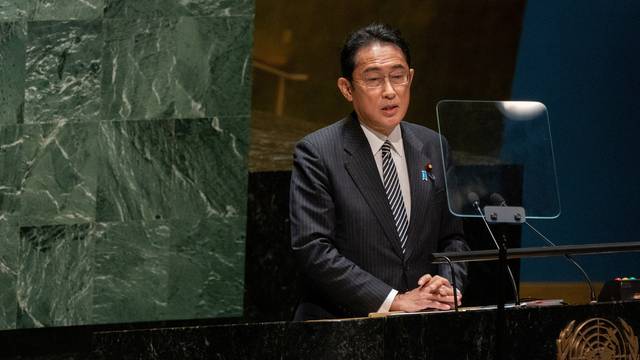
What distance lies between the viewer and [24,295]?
5176 millimetres

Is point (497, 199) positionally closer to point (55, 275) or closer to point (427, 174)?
point (427, 174)

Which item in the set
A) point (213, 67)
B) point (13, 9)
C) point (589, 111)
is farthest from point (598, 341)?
point (589, 111)

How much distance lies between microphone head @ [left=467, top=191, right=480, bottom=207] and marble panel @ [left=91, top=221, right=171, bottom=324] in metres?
2.66

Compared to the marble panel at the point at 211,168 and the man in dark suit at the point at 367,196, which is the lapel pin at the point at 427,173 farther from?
the marble panel at the point at 211,168

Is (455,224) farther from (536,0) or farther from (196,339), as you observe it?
(536,0)

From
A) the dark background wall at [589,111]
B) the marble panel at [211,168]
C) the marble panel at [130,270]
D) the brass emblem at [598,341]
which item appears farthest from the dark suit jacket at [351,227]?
the dark background wall at [589,111]

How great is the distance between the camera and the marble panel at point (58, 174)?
5.11 meters

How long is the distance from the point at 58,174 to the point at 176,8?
104cm

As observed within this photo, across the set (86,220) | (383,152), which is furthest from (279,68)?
(383,152)

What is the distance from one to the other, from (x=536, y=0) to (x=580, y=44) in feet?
1.25

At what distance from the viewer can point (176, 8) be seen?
5242 mm

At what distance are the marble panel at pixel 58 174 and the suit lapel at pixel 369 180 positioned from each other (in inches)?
83.0

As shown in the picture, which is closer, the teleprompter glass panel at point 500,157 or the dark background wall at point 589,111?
the teleprompter glass panel at point 500,157

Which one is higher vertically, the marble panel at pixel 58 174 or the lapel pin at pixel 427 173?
the lapel pin at pixel 427 173
